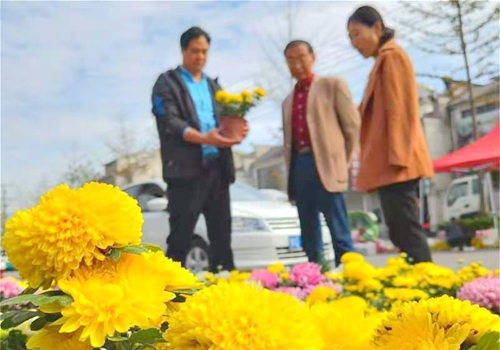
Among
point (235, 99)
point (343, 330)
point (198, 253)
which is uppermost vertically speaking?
point (235, 99)

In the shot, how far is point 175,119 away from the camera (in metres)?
3.76

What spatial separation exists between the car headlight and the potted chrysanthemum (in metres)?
2.32

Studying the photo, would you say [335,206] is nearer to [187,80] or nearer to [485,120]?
[187,80]

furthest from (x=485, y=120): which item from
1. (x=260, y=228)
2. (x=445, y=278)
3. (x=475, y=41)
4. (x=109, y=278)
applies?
(x=109, y=278)

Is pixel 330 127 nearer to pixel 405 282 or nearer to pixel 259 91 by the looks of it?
pixel 259 91

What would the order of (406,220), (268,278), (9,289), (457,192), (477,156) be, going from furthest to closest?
(457,192) < (477,156) < (406,220) < (268,278) < (9,289)

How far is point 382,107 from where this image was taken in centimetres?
340

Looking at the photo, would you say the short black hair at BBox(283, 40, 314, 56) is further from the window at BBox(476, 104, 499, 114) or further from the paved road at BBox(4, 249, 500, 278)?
the window at BBox(476, 104, 499, 114)

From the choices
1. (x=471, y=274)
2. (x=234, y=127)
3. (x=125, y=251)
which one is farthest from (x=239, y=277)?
(x=125, y=251)

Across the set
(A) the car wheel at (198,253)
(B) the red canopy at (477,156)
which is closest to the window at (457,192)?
(B) the red canopy at (477,156)

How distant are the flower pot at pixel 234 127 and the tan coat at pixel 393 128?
67 centimetres

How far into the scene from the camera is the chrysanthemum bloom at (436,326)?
1.63ft

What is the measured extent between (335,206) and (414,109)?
0.87 m

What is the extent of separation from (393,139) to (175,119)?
1.22 metres
